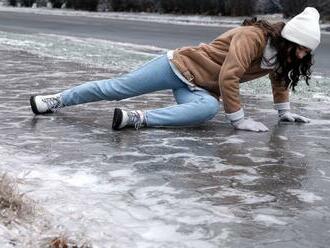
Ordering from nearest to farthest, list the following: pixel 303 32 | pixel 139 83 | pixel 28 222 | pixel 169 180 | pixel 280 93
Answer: pixel 28 222 < pixel 169 180 < pixel 303 32 < pixel 139 83 < pixel 280 93

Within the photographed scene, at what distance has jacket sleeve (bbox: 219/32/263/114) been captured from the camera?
4.76m

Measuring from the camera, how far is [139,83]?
520 centimetres

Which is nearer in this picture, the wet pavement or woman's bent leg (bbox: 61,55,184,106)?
the wet pavement

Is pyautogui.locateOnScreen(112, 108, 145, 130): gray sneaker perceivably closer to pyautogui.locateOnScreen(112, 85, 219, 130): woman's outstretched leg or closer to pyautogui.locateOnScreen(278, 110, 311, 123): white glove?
pyautogui.locateOnScreen(112, 85, 219, 130): woman's outstretched leg

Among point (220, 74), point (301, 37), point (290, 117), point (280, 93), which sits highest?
point (301, 37)

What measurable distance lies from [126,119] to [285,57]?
126cm

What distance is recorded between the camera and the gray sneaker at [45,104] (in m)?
5.41

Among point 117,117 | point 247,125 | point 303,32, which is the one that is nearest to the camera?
point 303,32

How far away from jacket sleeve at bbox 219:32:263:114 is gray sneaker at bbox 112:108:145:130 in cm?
66

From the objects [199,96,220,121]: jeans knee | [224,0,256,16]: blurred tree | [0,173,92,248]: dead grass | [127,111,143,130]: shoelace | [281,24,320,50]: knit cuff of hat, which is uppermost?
[281,24,320,50]: knit cuff of hat

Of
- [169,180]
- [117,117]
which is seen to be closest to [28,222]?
[169,180]

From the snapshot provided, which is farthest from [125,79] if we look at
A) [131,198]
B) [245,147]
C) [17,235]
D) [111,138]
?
[17,235]

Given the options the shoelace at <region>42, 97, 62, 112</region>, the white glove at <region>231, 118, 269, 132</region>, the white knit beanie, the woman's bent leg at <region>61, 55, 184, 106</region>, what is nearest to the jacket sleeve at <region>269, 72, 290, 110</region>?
the white glove at <region>231, 118, 269, 132</region>

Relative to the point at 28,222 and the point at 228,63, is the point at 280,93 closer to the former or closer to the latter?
the point at 228,63
